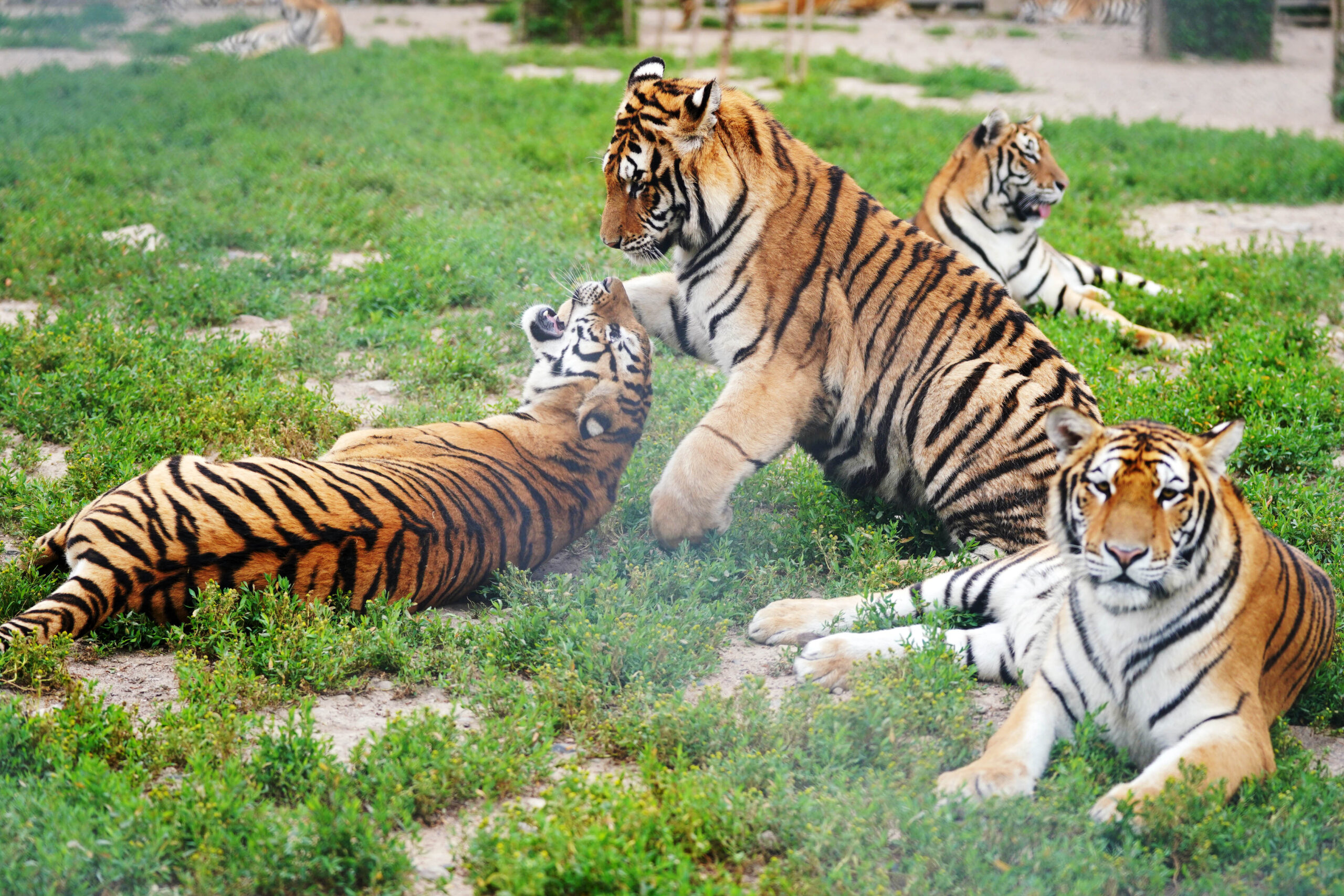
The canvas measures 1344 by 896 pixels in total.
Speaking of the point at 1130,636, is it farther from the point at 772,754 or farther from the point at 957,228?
the point at 957,228

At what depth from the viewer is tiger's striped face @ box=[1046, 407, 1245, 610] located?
2.46 meters

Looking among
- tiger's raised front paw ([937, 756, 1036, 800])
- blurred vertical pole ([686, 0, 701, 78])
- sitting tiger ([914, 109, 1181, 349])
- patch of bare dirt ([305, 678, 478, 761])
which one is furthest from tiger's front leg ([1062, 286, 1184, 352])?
blurred vertical pole ([686, 0, 701, 78])

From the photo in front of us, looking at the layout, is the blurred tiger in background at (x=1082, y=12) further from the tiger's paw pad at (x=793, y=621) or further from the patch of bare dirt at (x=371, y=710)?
the patch of bare dirt at (x=371, y=710)

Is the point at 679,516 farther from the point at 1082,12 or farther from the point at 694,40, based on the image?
the point at 1082,12

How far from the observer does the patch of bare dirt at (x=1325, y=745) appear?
2781 millimetres

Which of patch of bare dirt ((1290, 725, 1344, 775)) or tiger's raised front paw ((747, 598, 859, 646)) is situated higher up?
tiger's raised front paw ((747, 598, 859, 646))

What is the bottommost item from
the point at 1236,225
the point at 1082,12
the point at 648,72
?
the point at 1236,225

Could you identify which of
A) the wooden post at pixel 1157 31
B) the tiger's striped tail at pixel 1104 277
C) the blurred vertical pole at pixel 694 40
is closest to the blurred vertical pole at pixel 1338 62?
the wooden post at pixel 1157 31

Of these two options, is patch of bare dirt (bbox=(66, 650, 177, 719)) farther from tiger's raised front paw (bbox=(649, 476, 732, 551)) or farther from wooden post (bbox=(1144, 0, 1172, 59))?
wooden post (bbox=(1144, 0, 1172, 59))

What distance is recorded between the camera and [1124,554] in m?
2.46

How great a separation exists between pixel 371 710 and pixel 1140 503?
74.9 inches

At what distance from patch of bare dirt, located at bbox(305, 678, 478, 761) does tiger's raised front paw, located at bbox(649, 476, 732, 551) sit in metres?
0.94

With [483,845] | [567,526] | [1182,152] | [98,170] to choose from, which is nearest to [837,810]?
[483,845]

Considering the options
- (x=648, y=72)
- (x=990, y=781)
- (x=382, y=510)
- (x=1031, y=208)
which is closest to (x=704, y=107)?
(x=648, y=72)
